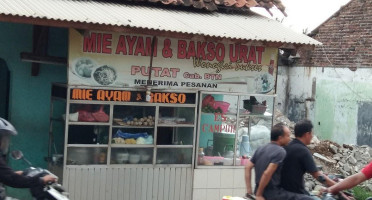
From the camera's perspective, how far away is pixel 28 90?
998 cm

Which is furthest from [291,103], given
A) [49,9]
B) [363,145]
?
[49,9]

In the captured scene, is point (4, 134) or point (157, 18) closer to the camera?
point (4, 134)

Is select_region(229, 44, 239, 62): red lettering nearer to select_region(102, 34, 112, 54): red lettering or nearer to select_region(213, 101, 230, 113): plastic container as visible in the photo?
select_region(213, 101, 230, 113): plastic container

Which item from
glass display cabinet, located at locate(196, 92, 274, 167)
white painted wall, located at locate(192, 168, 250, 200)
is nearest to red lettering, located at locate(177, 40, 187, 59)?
glass display cabinet, located at locate(196, 92, 274, 167)

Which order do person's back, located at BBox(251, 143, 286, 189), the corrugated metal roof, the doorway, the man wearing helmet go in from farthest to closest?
the doorway
the corrugated metal roof
person's back, located at BBox(251, 143, 286, 189)
the man wearing helmet

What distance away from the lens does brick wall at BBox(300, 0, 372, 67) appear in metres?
17.9

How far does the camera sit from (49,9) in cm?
883

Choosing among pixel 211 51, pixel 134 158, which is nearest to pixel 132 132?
pixel 134 158

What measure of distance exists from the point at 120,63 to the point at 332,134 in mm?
10739

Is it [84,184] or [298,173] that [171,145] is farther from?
[298,173]

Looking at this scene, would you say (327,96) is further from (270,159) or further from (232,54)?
(270,159)

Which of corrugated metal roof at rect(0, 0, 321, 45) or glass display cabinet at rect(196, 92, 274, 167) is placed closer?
corrugated metal roof at rect(0, 0, 321, 45)

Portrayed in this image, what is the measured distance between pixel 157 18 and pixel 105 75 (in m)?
1.23

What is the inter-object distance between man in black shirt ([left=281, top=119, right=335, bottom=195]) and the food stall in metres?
2.92
